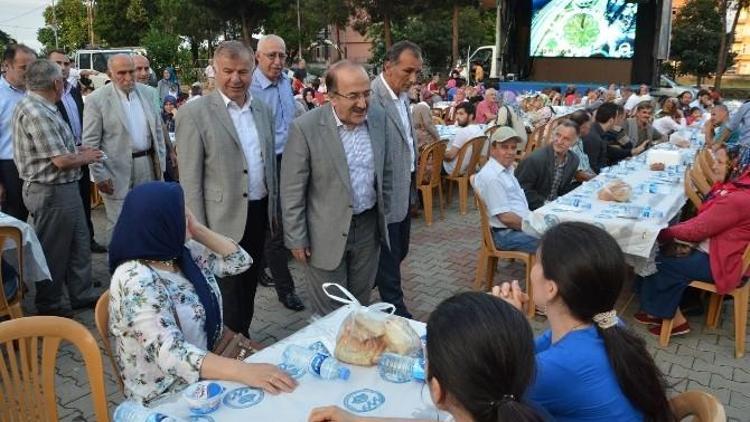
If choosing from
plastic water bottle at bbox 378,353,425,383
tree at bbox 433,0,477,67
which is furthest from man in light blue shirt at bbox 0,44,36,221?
tree at bbox 433,0,477,67

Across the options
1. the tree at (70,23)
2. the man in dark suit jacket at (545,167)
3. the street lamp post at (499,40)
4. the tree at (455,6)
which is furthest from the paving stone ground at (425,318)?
the tree at (70,23)

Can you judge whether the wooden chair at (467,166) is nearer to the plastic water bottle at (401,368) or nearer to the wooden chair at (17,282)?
the wooden chair at (17,282)

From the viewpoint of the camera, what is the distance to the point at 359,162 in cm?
287

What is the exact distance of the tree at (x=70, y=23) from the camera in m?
37.6

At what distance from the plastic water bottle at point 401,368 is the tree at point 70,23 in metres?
41.6

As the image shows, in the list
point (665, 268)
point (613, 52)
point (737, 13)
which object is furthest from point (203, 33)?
point (665, 268)

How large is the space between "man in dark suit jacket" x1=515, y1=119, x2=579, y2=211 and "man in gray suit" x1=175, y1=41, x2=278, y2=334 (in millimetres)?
2407

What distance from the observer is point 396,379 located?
1.82 m

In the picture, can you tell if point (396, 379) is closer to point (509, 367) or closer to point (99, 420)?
point (509, 367)

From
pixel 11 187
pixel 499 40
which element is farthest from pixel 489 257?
pixel 499 40

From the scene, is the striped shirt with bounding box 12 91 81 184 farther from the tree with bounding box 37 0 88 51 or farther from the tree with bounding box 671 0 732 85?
the tree with bounding box 37 0 88 51

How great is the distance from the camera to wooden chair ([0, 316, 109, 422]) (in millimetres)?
1818

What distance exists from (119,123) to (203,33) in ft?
116

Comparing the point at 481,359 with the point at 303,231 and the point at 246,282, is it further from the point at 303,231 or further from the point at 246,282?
the point at 246,282
